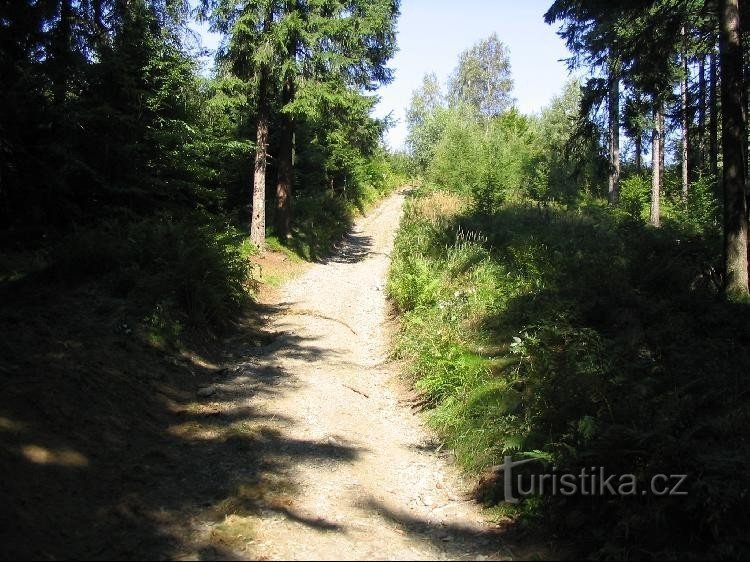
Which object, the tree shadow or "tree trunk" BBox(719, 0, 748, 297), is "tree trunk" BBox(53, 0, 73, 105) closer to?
the tree shadow

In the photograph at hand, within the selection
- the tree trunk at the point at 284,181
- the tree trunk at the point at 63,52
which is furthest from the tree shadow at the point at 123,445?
the tree trunk at the point at 284,181

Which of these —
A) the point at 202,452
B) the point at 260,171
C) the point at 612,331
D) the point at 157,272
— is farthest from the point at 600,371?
the point at 260,171

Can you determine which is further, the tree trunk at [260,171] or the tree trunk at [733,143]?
the tree trunk at [260,171]

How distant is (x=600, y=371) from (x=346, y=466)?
2997mm

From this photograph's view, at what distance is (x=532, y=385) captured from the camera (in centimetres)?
627

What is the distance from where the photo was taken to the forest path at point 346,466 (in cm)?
438

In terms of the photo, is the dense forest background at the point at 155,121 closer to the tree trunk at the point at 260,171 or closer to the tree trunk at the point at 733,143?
the tree trunk at the point at 260,171

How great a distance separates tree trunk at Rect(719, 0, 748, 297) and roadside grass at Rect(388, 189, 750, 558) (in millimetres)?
576

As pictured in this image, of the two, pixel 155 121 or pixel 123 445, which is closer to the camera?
pixel 123 445

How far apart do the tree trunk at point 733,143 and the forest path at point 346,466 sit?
6.13 metres

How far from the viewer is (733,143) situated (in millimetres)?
8930

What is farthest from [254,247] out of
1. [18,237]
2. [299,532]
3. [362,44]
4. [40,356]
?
[299,532]

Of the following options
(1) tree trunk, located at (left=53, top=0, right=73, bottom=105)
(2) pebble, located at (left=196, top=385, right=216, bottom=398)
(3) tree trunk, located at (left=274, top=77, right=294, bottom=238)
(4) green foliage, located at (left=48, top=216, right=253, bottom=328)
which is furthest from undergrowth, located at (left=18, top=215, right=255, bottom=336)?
(3) tree trunk, located at (left=274, top=77, right=294, bottom=238)

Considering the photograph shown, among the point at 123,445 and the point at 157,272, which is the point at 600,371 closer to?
the point at 123,445
